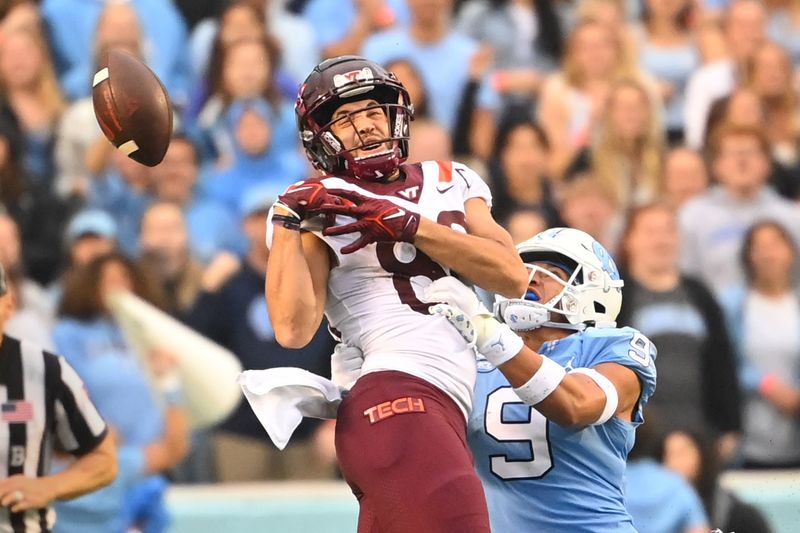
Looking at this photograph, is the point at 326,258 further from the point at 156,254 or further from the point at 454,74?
the point at 454,74

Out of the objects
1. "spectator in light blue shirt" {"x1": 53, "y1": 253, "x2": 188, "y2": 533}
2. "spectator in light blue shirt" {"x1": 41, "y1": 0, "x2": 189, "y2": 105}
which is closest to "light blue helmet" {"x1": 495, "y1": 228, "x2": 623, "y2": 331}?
"spectator in light blue shirt" {"x1": 53, "y1": 253, "x2": 188, "y2": 533}

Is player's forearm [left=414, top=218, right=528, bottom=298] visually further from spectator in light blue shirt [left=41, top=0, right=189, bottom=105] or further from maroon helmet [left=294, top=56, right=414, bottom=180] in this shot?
spectator in light blue shirt [left=41, top=0, right=189, bottom=105]

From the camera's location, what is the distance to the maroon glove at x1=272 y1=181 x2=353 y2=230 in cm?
441

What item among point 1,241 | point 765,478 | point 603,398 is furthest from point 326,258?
point 765,478

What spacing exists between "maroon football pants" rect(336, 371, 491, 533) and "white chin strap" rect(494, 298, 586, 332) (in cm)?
62

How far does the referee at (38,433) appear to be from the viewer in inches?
219

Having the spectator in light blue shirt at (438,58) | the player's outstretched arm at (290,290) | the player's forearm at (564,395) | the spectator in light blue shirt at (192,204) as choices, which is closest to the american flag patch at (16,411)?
the player's outstretched arm at (290,290)

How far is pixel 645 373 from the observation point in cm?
504

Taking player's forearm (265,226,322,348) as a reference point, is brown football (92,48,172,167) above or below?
above

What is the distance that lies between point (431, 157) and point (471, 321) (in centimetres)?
433

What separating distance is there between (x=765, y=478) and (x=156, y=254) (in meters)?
3.14

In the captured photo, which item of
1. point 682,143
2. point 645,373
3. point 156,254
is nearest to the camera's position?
point 645,373

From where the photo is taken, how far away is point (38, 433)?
564 centimetres

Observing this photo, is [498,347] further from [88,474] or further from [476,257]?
[88,474]
